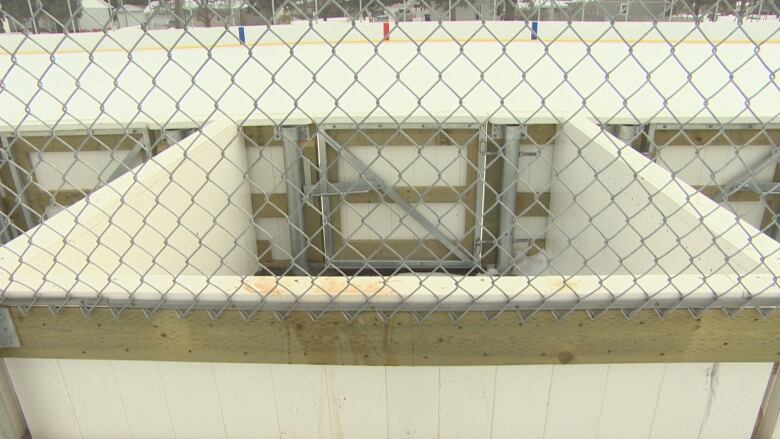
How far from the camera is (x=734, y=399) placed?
151cm

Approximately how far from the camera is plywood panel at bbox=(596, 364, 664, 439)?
1500mm

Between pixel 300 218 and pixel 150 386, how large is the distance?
7.61 feet

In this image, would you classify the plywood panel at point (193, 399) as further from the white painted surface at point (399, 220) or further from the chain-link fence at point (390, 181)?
the white painted surface at point (399, 220)

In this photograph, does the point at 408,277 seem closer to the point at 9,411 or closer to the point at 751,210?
the point at 9,411

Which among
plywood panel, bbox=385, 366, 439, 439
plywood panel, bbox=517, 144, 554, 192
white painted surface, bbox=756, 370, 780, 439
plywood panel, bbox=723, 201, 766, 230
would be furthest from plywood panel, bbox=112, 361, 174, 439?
plywood panel, bbox=723, 201, 766, 230

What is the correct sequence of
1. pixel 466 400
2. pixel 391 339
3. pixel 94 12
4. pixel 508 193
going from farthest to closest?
pixel 94 12 < pixel 508 193 < pixel 466 400 < pixel 391 339

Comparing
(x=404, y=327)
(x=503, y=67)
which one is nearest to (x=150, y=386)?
(x=404, y=327)

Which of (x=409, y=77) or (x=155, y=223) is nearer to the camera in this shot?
(x=155, y=223)

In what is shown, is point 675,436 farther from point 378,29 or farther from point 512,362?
point 378,29

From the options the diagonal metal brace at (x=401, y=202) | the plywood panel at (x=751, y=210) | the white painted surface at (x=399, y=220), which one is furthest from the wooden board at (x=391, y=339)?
the plywood panel at (x=751, y=210)

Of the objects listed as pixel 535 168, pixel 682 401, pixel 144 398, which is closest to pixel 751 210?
pixel 535 168

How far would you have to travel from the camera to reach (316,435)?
5.29 feet

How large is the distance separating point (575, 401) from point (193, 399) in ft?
3.64

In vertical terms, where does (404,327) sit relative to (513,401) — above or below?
above
